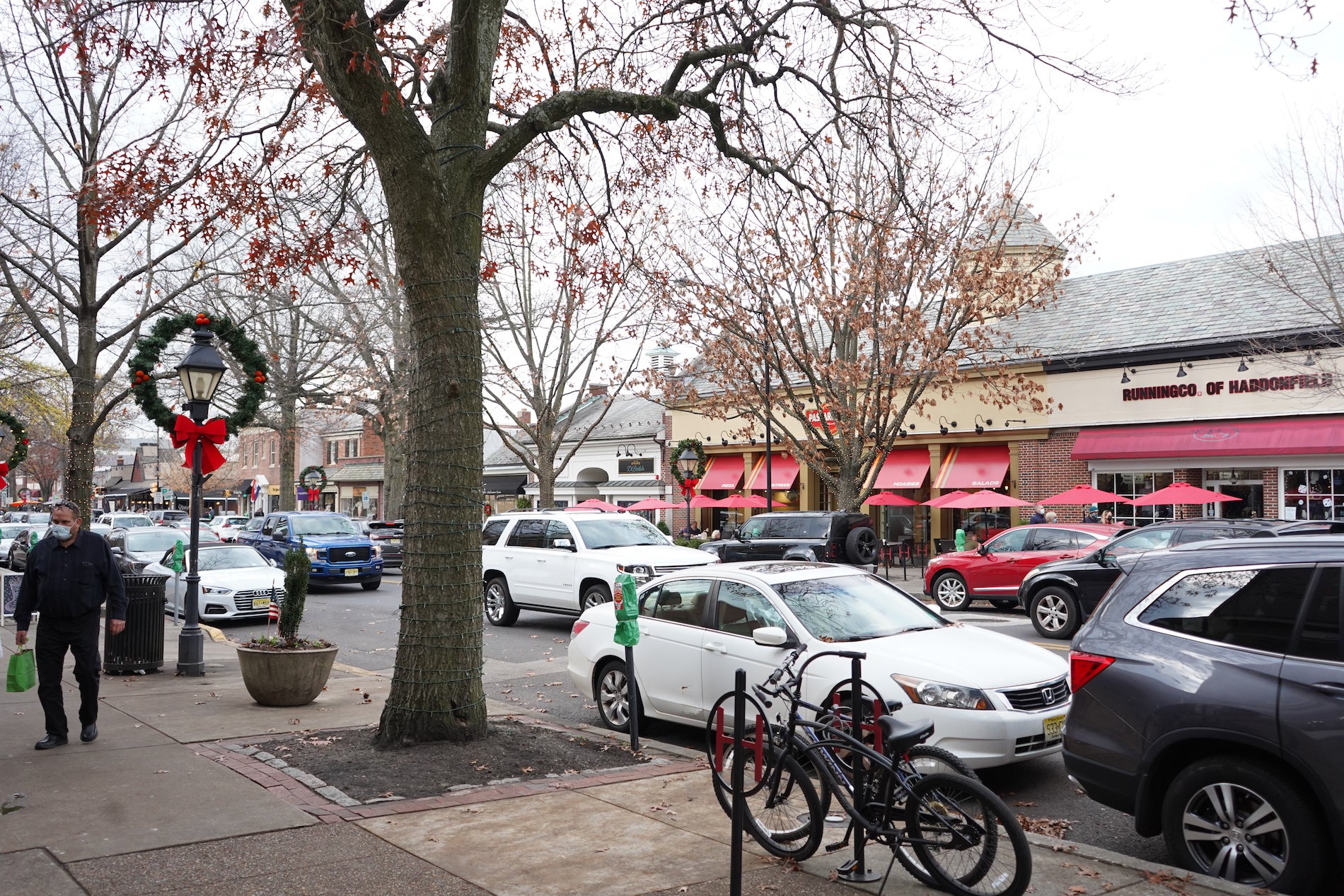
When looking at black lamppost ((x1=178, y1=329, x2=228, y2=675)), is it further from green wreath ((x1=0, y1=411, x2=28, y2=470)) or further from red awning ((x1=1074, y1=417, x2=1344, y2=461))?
red awning ((x1=1074, y1=417, x2=1344, y2=461))

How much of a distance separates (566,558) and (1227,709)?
40.2ft

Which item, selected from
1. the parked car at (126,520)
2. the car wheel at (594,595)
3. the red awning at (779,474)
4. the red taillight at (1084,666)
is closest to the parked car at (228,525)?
the parked car at (126,520)

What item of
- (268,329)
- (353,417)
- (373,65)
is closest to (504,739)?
(373,65)

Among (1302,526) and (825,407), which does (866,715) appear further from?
(825,407)

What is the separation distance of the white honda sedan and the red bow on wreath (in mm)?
5678

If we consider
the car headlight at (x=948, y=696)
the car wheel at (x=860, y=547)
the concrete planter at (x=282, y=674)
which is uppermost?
the car wheel at (x=860, y=547)

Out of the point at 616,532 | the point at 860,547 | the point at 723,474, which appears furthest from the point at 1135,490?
the point at 616,532

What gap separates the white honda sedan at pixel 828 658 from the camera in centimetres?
676

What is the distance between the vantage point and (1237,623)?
503cm

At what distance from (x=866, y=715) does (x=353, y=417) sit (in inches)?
2681

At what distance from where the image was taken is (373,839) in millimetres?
5578

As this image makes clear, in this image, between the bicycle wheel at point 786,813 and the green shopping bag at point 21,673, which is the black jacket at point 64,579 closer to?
the green shopping bag at point 21,673

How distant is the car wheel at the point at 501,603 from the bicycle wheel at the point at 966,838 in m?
13.1

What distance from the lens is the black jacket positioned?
8.00 metres
